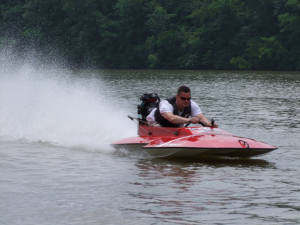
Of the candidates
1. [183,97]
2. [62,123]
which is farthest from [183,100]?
[62,123]

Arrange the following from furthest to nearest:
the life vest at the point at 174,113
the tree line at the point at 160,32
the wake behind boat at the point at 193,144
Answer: the tree line at the point at 160,32 < the life vest at the point at 174,113 < the wake behind boat at the point at 193,144

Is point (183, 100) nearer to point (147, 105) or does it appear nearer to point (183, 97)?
point (183, 97)

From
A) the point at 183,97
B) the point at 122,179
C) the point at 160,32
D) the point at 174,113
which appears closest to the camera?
the point at 122,179

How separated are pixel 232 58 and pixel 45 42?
1043 inches

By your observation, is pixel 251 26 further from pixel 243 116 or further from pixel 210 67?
pixel 243 116

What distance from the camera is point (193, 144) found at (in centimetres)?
931

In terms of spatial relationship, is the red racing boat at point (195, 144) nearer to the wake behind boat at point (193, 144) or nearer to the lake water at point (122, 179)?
the wake behind boat at point (193, 144)

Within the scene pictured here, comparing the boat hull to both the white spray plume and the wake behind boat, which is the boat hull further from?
the white spray plume

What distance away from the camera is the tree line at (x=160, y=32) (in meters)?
64.8

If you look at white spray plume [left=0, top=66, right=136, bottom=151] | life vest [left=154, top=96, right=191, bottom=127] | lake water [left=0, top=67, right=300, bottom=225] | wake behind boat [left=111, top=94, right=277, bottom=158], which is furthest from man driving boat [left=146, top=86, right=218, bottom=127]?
white spray plume [left=0, top=66, right=136, bottom=151]

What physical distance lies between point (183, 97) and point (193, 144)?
100 cm

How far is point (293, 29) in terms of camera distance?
6253cm

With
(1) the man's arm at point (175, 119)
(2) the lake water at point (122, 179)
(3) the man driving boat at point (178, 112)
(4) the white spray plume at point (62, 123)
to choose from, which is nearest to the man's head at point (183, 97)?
(3) the man driving boat at point (178, 112)

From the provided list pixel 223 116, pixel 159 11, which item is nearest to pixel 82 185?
pixel 223 116
